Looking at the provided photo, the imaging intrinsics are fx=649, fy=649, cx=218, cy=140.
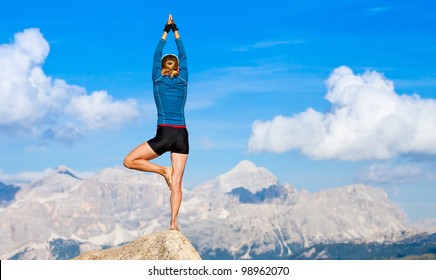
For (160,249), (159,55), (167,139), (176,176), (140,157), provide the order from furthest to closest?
(176,176) < (159,55) < (140,157) < (167,139) < (160,249)

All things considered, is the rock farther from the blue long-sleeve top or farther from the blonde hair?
the blonde hair

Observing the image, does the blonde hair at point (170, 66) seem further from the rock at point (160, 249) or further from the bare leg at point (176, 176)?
the rock at point (160, 249)

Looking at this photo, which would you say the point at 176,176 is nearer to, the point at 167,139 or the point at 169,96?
the point at 167,139

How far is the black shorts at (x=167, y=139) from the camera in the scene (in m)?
22.3

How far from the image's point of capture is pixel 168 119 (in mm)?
22391

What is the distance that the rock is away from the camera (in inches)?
843

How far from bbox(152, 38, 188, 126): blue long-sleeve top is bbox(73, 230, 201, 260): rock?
3.96 m

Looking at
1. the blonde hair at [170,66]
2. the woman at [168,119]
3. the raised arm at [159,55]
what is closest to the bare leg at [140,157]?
the woman at [168,119]

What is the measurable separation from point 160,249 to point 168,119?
446 centimetres

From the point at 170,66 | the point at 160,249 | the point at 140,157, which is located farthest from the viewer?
the point at 170,66

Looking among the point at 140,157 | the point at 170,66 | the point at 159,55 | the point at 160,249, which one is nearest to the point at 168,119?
the point at 140,157
